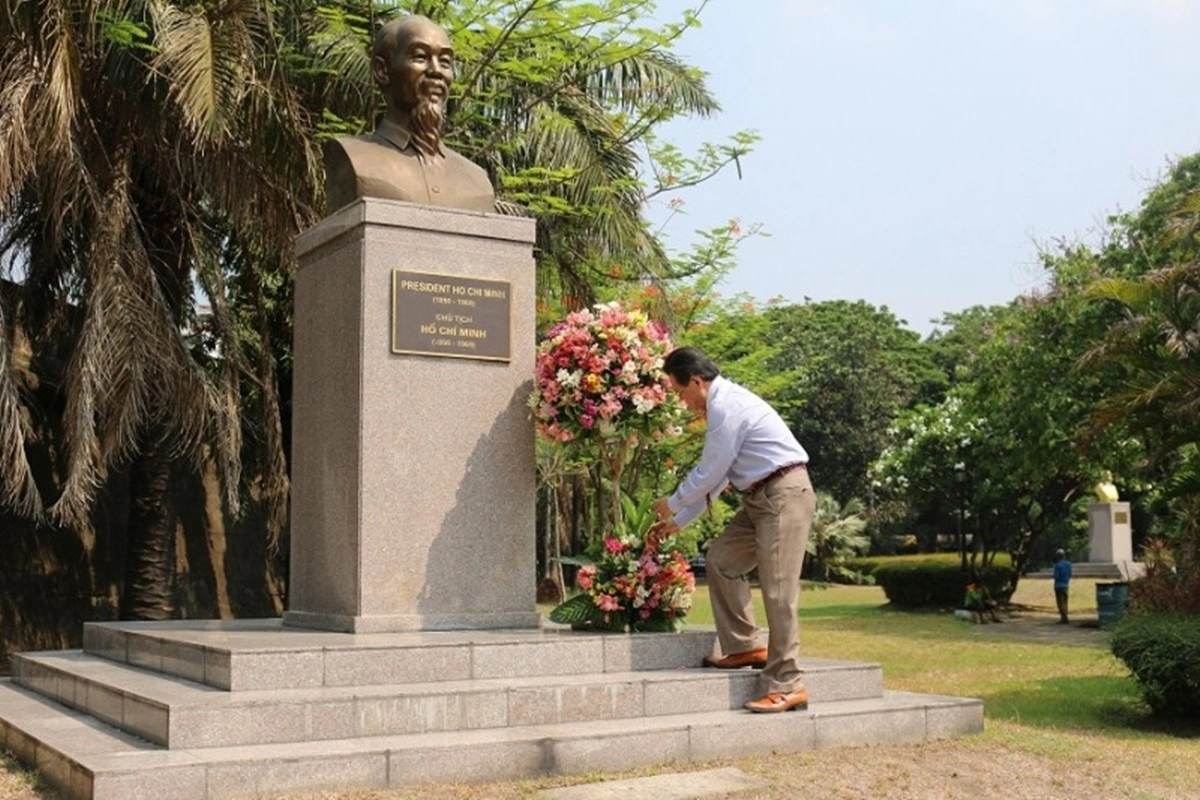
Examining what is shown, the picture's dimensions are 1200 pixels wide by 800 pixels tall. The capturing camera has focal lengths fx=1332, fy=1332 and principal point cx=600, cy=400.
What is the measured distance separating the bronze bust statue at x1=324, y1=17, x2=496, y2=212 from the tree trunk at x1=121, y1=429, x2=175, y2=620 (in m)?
6.89

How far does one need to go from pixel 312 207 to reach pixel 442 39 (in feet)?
18.2

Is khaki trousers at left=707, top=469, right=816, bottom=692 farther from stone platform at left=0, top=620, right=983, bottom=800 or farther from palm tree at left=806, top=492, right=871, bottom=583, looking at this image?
palm tree at left=806, top=492, right=871, bottom=583

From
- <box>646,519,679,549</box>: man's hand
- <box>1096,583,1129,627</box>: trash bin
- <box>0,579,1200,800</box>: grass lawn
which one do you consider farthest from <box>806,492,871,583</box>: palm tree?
<box>646,519,679,549</box>: man's hand

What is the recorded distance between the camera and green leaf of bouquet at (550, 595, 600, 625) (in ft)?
26.9

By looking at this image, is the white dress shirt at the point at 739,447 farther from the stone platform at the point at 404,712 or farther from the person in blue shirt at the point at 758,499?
the stone platform at the point at 404,712

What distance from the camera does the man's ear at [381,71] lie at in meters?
8.81

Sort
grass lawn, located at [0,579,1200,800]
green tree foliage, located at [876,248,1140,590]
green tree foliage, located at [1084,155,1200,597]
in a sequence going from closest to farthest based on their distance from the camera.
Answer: grass lawn, located at [0,579,1200,800] < green tree foliage, located at [1084,155,1200,597] < green tree foliage, located at [876,248,1140,590]

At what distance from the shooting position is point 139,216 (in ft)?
46.8

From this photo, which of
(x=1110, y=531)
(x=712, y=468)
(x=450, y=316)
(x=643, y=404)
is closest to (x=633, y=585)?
(x=643, y=404)

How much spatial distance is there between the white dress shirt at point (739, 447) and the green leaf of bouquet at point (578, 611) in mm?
1254

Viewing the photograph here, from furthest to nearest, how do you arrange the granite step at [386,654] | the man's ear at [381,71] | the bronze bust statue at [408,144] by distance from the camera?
1. the man's ear at [381,71]
2. the bronze bust statue at [408,144]
3. the granite step at [386,654]

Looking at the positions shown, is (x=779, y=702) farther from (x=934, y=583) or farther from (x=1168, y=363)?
(x=934, y=583)

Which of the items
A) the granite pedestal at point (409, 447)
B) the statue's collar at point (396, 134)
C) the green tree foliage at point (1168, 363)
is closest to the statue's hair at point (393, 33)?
the statue's collar at point (396, 134)

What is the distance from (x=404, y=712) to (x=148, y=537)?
9.06 meters
